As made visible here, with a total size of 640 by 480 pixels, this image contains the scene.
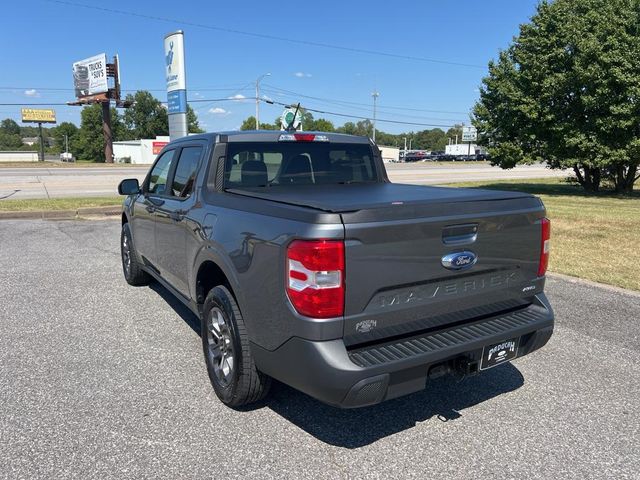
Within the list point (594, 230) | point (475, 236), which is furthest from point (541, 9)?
point (475, 236)

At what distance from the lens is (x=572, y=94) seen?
57.1 ft

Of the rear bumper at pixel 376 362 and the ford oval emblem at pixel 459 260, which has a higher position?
the ford oval emblem at pixel 459 260

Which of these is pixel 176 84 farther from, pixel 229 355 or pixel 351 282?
pixel 351 282

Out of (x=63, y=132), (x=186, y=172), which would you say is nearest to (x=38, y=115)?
(x=63, y=132)

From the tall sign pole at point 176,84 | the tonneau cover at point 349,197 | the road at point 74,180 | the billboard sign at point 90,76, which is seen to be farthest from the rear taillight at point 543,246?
the billboard sign at point 90,76

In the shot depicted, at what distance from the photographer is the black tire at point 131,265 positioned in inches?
236

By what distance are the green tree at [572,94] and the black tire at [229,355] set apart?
16341 millimetres

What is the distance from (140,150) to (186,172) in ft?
266

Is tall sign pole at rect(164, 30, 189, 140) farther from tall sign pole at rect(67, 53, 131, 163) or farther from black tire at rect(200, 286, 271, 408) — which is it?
tall sign pole at rect(67, 53, 131, 163)

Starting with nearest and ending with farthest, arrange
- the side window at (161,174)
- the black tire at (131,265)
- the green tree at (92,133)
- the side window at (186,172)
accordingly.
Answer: the side window at (186,172), the side window at (161,174), the black tire at (131,265), the green tree at (92,133)

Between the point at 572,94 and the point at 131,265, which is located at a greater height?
the point at 572,94

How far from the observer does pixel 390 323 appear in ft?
8.75

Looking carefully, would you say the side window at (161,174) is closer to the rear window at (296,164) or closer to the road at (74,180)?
the rear window at (296,164)

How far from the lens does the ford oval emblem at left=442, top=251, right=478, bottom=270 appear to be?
279cm
